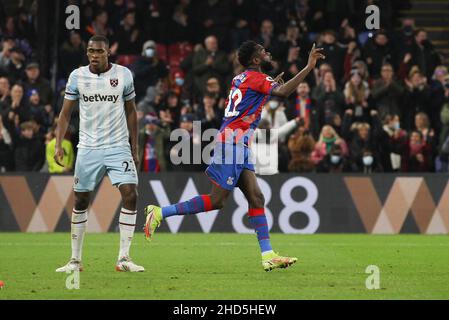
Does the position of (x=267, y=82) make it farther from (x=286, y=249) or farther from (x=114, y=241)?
(x=114, y=241)

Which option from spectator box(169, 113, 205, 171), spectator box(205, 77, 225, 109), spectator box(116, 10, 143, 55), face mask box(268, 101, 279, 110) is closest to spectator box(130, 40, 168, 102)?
spectator box(116, 10, 143, 55)

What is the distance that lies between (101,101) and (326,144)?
882 cm

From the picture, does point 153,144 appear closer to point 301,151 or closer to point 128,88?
point 301,151

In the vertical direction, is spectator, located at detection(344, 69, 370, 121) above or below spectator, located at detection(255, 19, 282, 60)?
below

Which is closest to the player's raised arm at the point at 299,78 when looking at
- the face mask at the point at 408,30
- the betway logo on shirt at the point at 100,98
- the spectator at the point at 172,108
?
the betway logo on shirt at the point at 100,98

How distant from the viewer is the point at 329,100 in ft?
65.3

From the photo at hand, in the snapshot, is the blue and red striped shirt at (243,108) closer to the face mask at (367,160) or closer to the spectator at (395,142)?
the face mask at (367,160)

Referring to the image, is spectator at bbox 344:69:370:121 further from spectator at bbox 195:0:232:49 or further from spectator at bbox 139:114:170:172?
spectator at bbox 139:114:170:172

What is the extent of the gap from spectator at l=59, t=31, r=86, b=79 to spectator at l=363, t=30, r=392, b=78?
5821 millimetres

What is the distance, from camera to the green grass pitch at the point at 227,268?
928cm

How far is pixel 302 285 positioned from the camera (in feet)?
32.5

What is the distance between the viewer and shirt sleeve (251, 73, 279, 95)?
36.6ft

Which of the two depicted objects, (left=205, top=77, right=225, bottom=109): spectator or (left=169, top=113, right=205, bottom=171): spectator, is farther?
(left=205, top=77, right=225, bottom=109): spectator
